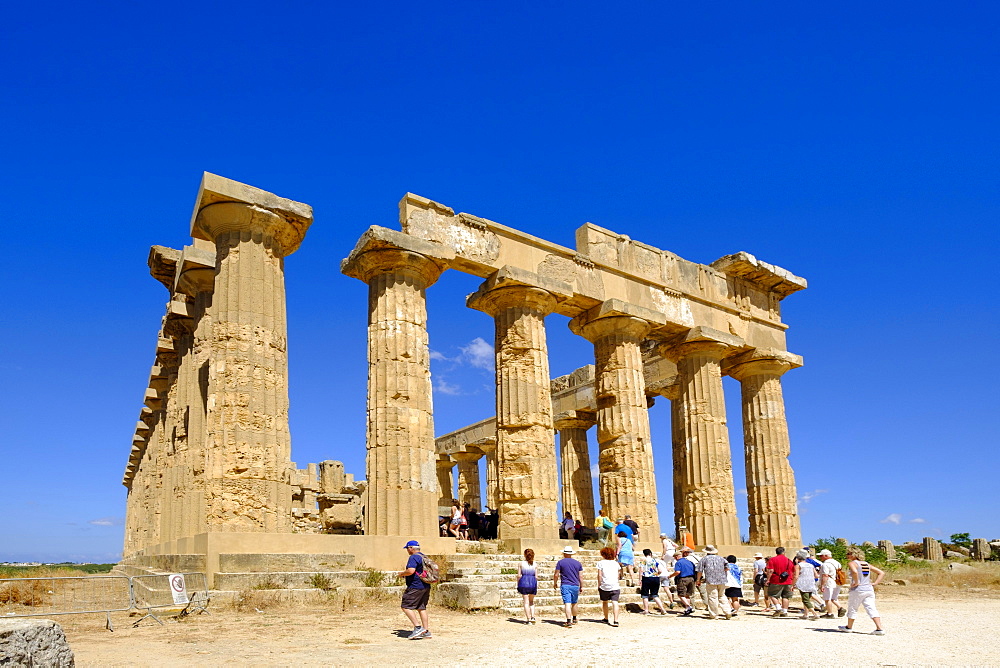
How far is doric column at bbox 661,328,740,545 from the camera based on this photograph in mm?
23625

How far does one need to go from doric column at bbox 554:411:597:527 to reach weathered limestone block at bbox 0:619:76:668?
2467 centimetres

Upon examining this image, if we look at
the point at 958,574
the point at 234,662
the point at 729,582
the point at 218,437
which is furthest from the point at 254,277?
the point at 958,574

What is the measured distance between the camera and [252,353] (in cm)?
1544

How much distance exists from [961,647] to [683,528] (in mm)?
12645

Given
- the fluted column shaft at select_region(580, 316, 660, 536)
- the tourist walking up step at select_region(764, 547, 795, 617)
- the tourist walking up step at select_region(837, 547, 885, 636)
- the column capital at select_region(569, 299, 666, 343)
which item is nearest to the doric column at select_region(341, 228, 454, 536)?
the column capital at select_region(569, 299, 666, 343)

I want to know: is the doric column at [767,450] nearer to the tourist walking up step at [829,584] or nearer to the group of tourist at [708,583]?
the group of tourist at [708,583]

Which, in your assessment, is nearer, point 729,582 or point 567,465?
point 729,582

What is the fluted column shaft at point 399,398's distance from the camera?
666 inches

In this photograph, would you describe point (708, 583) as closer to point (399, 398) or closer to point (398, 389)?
point (399, 398)

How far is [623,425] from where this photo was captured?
72.9ft

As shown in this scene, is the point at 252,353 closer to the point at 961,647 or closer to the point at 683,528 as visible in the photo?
the point at 961,647

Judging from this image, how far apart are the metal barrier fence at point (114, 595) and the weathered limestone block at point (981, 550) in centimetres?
3883

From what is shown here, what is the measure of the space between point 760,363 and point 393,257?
13.9 m

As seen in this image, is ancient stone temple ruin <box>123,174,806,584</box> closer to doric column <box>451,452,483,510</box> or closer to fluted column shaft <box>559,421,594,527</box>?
fluted column shaft <box>559,421,594,527</box>
